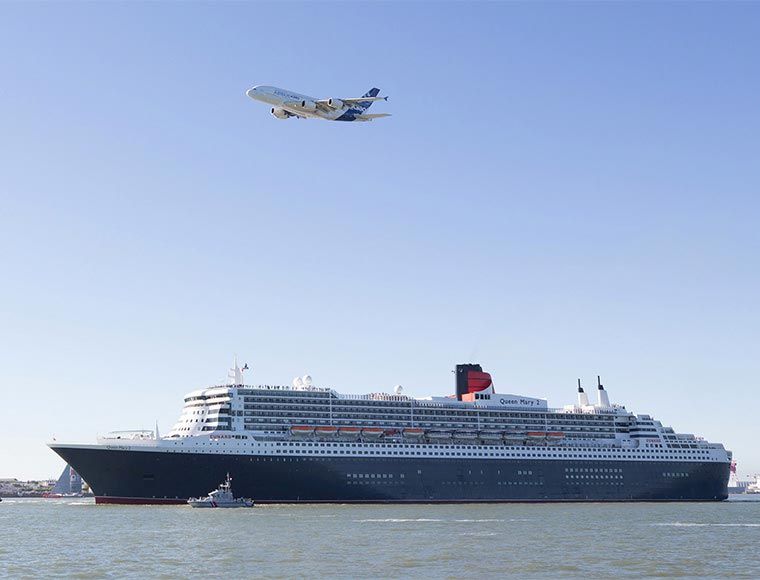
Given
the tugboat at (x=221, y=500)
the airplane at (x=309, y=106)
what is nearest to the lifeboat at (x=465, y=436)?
the tugboat at (x=221, y=500)

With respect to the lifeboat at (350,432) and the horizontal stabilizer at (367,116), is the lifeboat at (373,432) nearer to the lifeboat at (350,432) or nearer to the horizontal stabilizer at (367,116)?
the lifeboat at (350,432)

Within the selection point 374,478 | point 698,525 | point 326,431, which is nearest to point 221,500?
point 326,431

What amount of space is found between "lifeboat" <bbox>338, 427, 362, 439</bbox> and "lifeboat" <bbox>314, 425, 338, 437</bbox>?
67 cm

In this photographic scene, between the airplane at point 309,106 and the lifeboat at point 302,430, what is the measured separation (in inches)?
1343

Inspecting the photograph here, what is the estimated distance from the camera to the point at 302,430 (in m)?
98.7

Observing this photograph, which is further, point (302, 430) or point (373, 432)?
point (373, 432)

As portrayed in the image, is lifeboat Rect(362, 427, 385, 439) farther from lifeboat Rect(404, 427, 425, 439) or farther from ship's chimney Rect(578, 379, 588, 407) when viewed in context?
ship's chimney Rect(578, 379, 588, 407)

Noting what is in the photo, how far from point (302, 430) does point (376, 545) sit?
46.3m

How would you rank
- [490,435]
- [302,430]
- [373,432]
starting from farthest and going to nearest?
1. [490,435]
2. [373,432]
3. [302,430]

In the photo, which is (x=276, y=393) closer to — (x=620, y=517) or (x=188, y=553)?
(x=620, y=517)

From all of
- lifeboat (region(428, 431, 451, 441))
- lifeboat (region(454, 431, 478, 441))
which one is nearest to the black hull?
lifeboat (region(454, 431, 478, 441))

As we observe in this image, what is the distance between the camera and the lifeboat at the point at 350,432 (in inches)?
3994

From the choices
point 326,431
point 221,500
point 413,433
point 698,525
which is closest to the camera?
point 698,525

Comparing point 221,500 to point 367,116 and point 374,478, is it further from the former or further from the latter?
point 367,116
